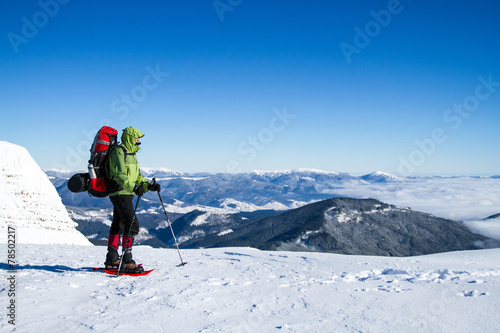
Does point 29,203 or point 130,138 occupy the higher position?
point 130,138

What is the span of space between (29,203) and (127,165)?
112 ft

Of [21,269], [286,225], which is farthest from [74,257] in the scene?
[286,225]

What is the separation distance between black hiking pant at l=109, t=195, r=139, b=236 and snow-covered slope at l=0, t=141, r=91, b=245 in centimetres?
2512

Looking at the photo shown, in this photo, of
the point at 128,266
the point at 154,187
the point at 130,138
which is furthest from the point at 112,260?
the point at 130,138

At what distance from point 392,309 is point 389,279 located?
239 cm

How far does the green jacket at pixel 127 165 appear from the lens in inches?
321

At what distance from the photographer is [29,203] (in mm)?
34562

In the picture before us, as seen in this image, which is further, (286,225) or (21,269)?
(286,225)

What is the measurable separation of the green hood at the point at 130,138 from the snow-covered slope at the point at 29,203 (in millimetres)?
26003

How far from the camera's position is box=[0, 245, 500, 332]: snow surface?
5.06 m

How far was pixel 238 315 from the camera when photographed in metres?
5.49

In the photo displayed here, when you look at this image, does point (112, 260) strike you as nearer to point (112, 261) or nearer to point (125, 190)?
point (112, 261)

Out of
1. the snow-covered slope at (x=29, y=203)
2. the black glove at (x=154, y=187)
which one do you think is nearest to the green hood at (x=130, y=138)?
the black glove at (x=154, y=187)

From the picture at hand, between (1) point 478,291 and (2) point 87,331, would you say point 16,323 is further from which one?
(1) point 478,291
